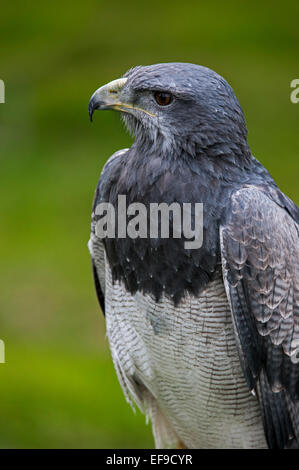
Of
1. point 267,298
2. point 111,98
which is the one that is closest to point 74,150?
point 111,98

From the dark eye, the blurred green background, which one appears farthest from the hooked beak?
the blurred green background

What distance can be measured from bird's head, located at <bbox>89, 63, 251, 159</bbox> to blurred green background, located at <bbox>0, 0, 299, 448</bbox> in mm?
3839

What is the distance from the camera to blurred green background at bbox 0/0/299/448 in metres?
7.59

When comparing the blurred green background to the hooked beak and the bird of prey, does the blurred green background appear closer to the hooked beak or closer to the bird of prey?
the bird of prey

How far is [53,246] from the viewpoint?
10.5 m

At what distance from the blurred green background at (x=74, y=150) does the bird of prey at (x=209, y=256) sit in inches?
128

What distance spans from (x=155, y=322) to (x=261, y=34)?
10628mm

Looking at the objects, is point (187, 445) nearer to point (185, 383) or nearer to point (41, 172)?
point (185, 383)

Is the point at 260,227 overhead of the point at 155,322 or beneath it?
overhead

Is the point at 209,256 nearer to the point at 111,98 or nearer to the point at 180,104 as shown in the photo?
the point at 180,104

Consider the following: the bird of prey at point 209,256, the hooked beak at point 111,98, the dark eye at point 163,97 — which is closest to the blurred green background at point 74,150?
the bird of prey at point 209,256

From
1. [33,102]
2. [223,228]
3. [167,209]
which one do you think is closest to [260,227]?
[223,228]

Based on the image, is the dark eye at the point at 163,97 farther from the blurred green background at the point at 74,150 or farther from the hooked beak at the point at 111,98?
the blurred green background at the point at 74,150

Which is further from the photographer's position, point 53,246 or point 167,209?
point 53,246
